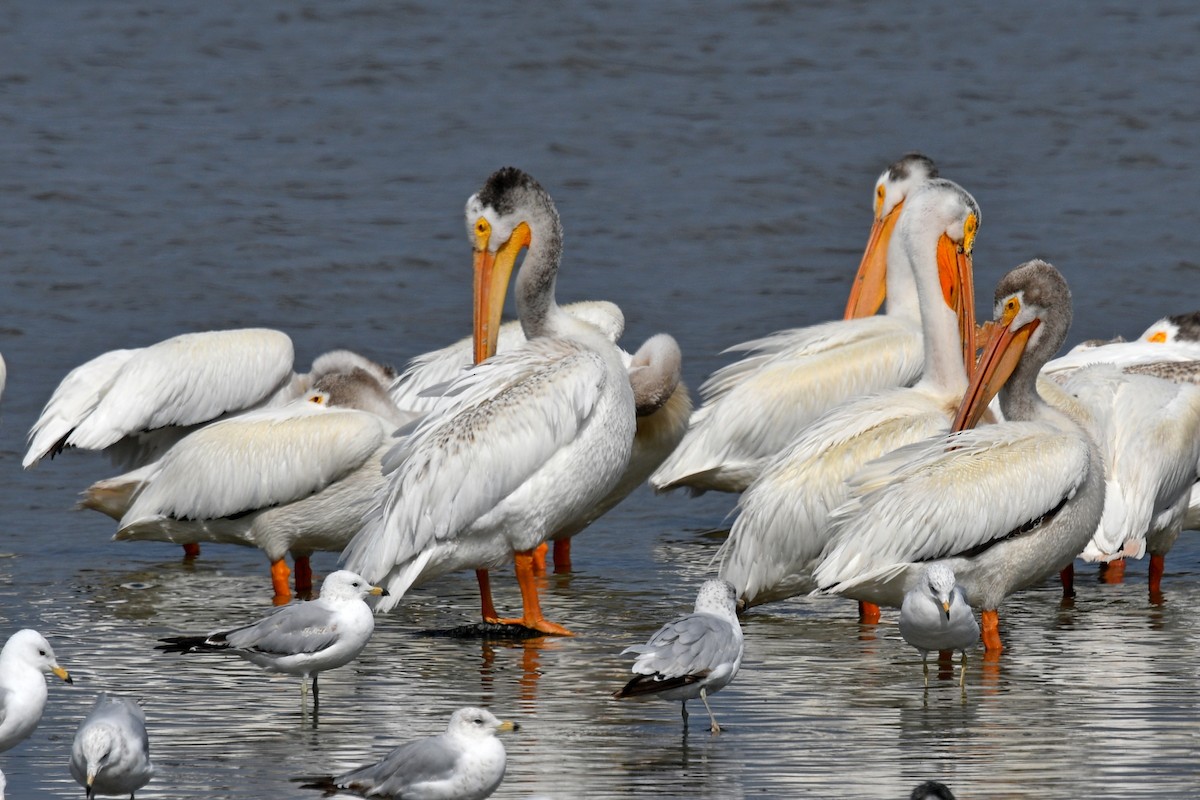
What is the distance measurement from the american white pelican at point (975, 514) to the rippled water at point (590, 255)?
25 cm

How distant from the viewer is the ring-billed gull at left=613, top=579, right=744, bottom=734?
5051 millimetres

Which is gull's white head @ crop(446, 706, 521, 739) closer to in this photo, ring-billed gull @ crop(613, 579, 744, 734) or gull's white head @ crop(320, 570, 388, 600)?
ring-billed gull @ crop(613, 579, 744, 734)

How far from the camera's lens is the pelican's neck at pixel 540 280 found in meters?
7.35

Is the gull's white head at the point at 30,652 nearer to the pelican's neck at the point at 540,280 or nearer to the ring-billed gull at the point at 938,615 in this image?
the ring-billed gull at the point at 938,615

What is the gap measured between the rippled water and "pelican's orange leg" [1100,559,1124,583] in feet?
0.26

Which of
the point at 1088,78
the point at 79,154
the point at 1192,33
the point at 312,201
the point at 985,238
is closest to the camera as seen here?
the point at 985,238

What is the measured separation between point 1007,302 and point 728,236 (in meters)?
8.29

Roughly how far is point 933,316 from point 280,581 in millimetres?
2392

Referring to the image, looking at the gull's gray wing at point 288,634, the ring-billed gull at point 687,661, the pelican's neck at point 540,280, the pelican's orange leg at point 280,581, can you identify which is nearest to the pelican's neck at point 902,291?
the pelican's neck at point 540,280

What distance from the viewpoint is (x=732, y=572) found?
668 cm

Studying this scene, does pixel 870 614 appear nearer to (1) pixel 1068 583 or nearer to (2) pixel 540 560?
(1) pixel 1068 583

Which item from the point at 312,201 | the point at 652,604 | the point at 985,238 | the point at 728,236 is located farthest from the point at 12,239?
the point at 652,604

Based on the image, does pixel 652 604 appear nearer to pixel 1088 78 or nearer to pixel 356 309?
pixel 356 309

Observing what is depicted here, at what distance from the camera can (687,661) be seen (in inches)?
199
